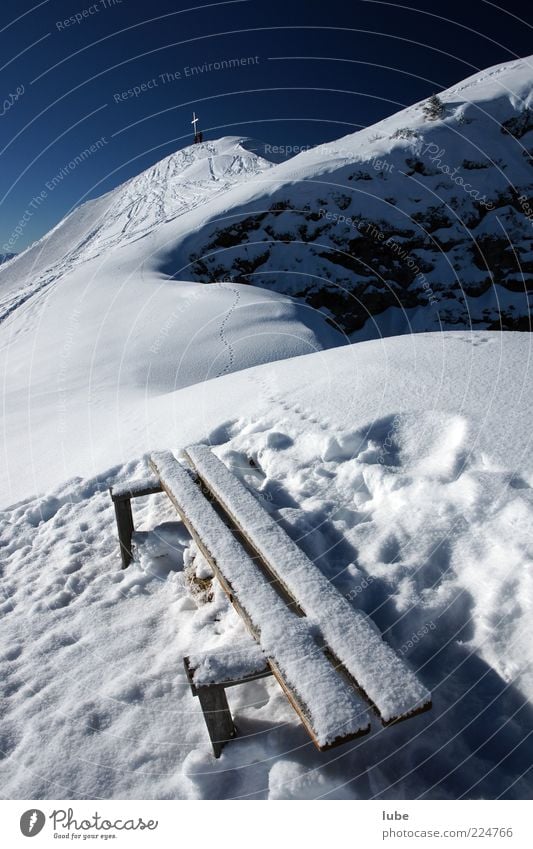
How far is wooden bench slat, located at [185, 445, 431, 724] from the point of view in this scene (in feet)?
6.09

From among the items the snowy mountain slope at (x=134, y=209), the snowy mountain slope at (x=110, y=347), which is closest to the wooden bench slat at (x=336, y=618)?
the snowy mountain slope at (x=110, y=347)

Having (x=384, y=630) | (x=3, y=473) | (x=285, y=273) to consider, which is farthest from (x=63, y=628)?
(x=285, y=273)

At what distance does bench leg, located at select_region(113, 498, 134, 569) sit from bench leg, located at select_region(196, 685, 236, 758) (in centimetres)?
177

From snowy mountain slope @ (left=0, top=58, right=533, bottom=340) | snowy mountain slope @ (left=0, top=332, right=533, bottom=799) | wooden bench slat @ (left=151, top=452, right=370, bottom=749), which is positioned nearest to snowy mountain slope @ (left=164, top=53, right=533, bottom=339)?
snowy mountain slope @ (left=0, top=58, right=533, bottom=340)

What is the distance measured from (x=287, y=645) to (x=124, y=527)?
2088mm

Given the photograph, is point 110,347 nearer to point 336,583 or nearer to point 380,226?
point 336,583

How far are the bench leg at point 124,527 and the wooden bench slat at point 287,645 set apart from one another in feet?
2.77

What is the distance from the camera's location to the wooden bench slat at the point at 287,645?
1791 millimetres

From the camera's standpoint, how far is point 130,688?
106 inches

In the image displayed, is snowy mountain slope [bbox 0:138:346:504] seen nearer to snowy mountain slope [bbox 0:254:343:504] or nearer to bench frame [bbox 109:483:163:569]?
snowy mountain slope [bbox 0:254:343:504]

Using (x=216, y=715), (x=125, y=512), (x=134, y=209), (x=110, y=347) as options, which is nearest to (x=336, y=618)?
(x=216, y=715)

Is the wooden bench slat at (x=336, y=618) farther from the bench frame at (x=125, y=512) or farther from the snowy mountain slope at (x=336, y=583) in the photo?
the bench frame at (x=125, y=512)

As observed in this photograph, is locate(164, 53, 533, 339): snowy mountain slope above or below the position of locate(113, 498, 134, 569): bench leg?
above
